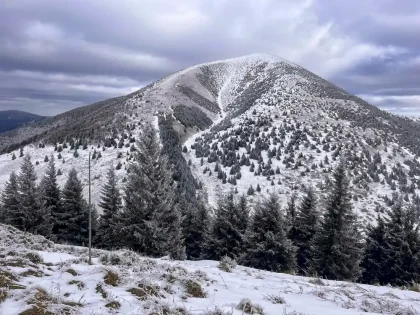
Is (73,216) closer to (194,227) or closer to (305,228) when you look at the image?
(194,227)

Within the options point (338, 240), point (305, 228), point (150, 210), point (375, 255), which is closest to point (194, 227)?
point (150, 210)

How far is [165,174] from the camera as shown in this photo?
1880 cm

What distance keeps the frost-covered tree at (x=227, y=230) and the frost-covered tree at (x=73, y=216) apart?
33.5ft

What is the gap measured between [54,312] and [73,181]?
22.2 meters

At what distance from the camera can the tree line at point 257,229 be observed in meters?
18.1

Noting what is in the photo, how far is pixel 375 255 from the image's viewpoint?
851 inches

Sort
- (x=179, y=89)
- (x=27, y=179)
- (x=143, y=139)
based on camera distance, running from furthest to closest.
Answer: (x=179, y=89) → (x=27, y=179) → (x=143, y=139)

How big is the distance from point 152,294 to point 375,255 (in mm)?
21215

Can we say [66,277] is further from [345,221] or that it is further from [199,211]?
[199,211]

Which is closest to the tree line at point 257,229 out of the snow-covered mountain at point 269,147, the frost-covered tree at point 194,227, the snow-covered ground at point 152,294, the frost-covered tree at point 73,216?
the frost-covered tree at point 73,216

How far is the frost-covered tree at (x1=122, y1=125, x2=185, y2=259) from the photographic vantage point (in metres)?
17.6

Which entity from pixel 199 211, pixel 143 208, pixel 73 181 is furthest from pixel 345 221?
pixel 73 181

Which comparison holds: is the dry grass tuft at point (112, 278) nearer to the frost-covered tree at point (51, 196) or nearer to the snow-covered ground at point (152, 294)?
the snow-covered ground at point (152, 294)

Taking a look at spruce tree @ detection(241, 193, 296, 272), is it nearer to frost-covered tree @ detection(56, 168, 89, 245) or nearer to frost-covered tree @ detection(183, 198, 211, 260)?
frost-covered tree @ detection(183, 198, 211, 260)
